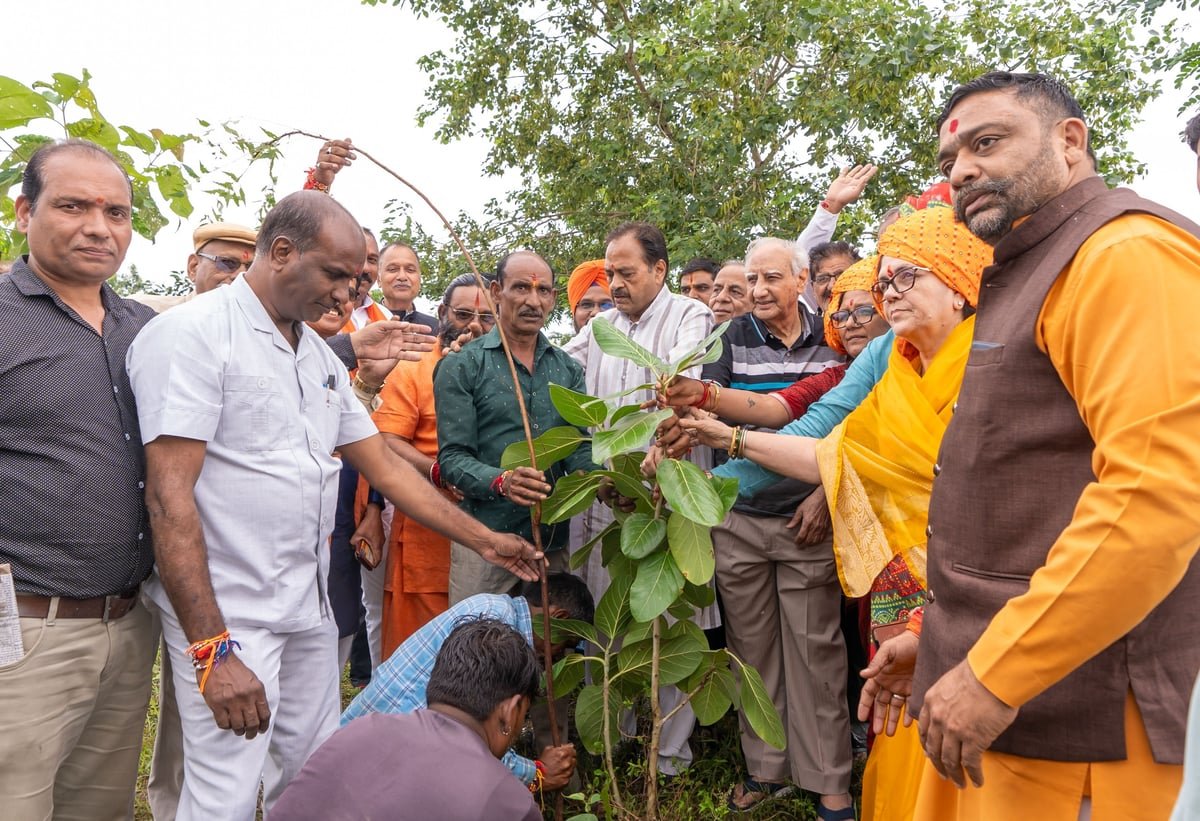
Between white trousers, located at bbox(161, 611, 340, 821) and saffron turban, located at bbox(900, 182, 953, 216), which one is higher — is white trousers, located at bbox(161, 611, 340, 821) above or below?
below

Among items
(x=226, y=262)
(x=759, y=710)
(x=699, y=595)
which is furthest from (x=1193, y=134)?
(x=226, y=262)

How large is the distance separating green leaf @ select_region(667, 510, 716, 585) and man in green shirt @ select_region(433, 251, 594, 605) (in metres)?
0.84

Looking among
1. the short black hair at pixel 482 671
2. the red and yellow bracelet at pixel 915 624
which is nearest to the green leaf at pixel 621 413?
the short black hair at pixel 482 671

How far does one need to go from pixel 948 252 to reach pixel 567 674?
6.18 ft

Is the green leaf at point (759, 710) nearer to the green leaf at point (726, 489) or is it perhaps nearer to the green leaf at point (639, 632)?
the green leaf at point (639, 632)

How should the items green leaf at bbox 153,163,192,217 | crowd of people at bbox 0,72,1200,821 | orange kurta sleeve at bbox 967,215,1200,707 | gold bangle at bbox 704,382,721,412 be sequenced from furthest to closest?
1. green leaf at bbox 153,163,192,217
2. gold bangle at bbox 704,382,721,412
3. crowd of people at bbox 0,72,1200,821
4. orange kurta sleeve at bbox 967,215,1200,707

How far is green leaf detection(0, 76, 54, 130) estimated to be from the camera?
132 inches

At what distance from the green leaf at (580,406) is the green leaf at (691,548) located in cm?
40

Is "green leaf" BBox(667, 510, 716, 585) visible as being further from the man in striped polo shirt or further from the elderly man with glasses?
the elderly man with glasses

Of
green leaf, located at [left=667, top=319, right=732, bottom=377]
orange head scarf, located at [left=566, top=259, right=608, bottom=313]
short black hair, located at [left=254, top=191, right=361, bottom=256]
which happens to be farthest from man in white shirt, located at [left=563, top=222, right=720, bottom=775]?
short black hair, located at [left=254, top=191, right=361, bottom=256]

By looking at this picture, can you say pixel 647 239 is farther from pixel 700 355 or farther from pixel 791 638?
pixel 791 638

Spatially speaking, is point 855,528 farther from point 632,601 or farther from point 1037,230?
point 1037,230

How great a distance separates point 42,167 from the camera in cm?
250

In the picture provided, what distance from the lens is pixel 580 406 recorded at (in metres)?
2.90
